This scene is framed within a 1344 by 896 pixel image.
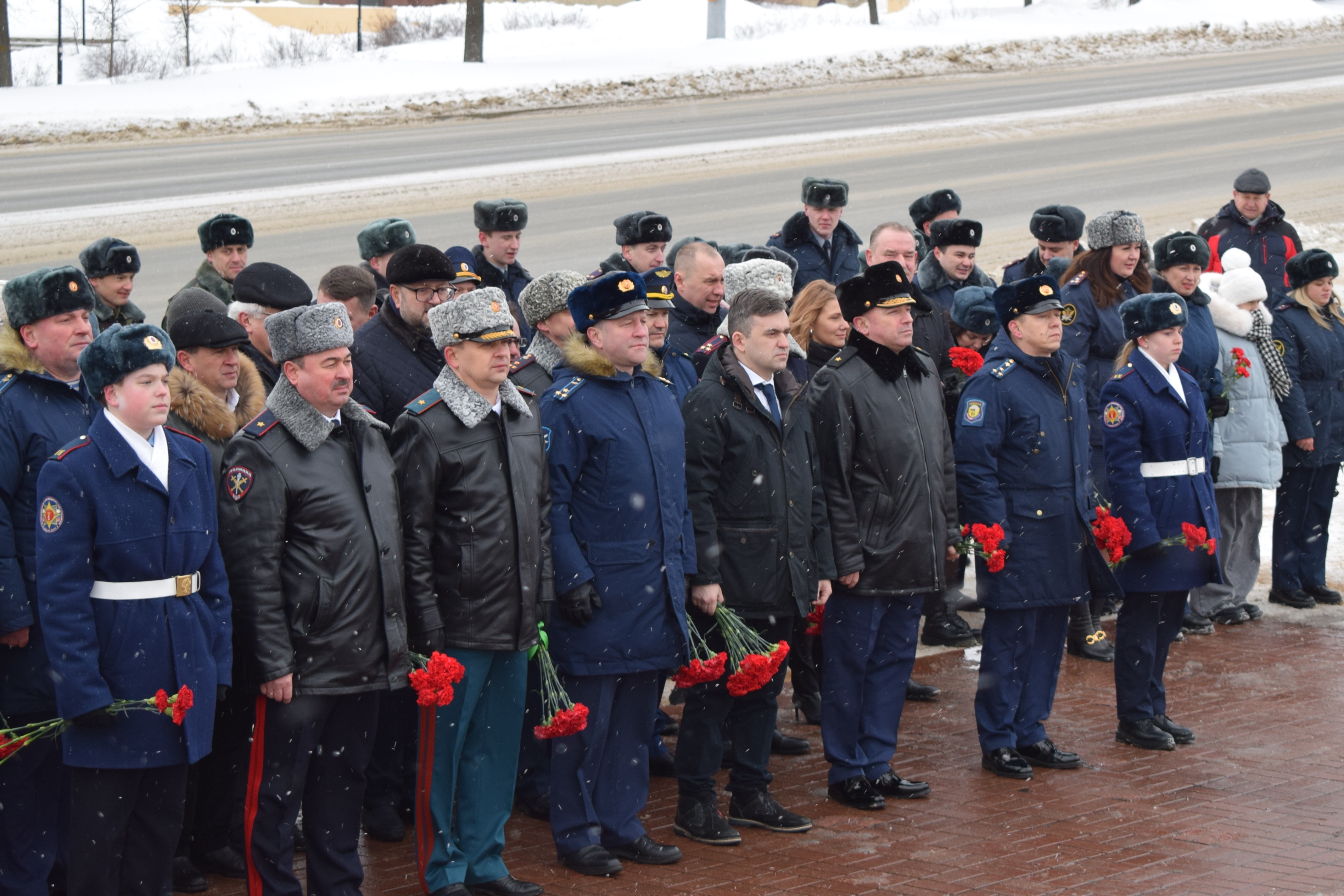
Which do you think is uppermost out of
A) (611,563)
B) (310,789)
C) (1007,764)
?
(611,563)

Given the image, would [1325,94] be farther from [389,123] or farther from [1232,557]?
[1232,557]

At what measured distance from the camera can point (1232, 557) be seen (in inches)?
367

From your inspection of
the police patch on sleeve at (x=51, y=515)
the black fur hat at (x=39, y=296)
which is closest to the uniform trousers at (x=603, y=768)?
the police patch on sleeve at (x=51, y=515)

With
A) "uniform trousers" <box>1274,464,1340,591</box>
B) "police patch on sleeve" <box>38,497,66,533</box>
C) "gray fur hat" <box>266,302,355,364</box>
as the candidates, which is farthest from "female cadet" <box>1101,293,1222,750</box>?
"police patch on sleeve" <box>38,497,66,533</box>

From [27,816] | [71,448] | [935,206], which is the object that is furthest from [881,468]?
[935,206]

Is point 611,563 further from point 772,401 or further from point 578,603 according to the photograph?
point 772,401

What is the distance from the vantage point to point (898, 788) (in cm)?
630

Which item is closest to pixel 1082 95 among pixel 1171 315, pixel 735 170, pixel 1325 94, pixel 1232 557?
pixel 1325 94

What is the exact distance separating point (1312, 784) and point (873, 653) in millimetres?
1934

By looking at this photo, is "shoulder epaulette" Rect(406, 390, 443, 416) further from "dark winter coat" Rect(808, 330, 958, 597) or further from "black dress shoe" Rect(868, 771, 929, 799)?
"black dress shoe" Rect(868, 771, 929, 799)

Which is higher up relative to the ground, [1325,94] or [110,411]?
[1325,94]

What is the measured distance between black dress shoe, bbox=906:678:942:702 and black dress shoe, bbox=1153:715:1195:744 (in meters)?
1.19

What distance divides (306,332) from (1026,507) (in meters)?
3.37

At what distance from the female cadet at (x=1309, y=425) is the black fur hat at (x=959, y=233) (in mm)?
2133
